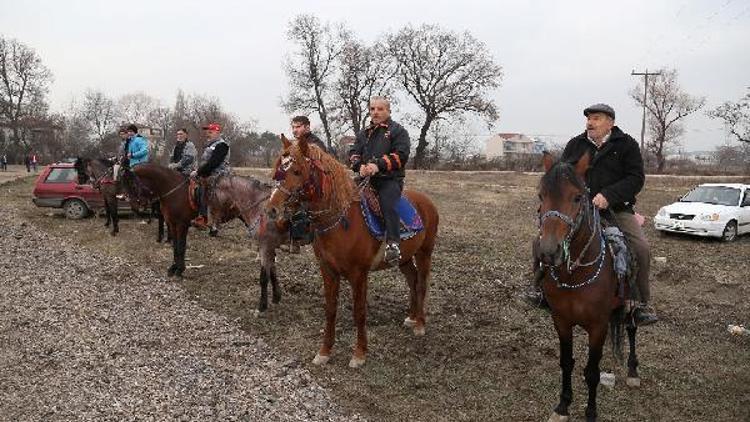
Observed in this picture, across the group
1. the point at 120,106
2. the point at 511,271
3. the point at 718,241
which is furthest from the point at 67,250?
the point at 120,106

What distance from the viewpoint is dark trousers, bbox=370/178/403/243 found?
233 inches

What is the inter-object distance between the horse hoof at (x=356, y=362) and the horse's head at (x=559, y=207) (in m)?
2.57

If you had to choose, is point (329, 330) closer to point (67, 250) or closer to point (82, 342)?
point (82, 342)

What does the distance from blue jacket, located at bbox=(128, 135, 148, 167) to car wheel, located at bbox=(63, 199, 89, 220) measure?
19.8 feet

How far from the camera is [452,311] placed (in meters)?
7.91

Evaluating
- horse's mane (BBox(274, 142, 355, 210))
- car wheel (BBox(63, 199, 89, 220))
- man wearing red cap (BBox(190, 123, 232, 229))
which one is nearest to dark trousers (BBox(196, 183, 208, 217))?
man wearing red cap (BBox(190, 123, 232, 229))

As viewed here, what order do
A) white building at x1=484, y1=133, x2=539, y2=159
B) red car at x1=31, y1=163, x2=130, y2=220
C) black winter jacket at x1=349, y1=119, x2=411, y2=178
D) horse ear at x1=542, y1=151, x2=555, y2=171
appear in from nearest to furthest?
horse ear at x1=542, y1=151, x2=555, y2=171 → black winter jacket at x1=349, y1=119, x2=411, y2=178 → red car at x1=31, y1=163, x2=130, y2=220 → white building at x1=484, y1=133, x2=539, y2=159

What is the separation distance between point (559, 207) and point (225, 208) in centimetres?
600

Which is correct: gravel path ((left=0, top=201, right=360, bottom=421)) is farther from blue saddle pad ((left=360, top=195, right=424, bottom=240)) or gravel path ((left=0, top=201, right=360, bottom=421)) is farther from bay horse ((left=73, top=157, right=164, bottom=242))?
bay horse ((left=73, top=157, right=164, bottom=242))

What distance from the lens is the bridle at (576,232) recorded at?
400 centimetres

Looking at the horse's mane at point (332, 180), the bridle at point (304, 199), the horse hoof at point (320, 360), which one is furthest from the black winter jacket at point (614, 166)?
the horse hoof at point (320, 360)

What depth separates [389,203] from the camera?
594 centimetres

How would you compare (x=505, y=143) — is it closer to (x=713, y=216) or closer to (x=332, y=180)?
(x=713, y=216)

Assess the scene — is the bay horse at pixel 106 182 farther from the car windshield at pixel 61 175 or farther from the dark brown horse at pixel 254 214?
the dark brown horse at pixel 254 214
